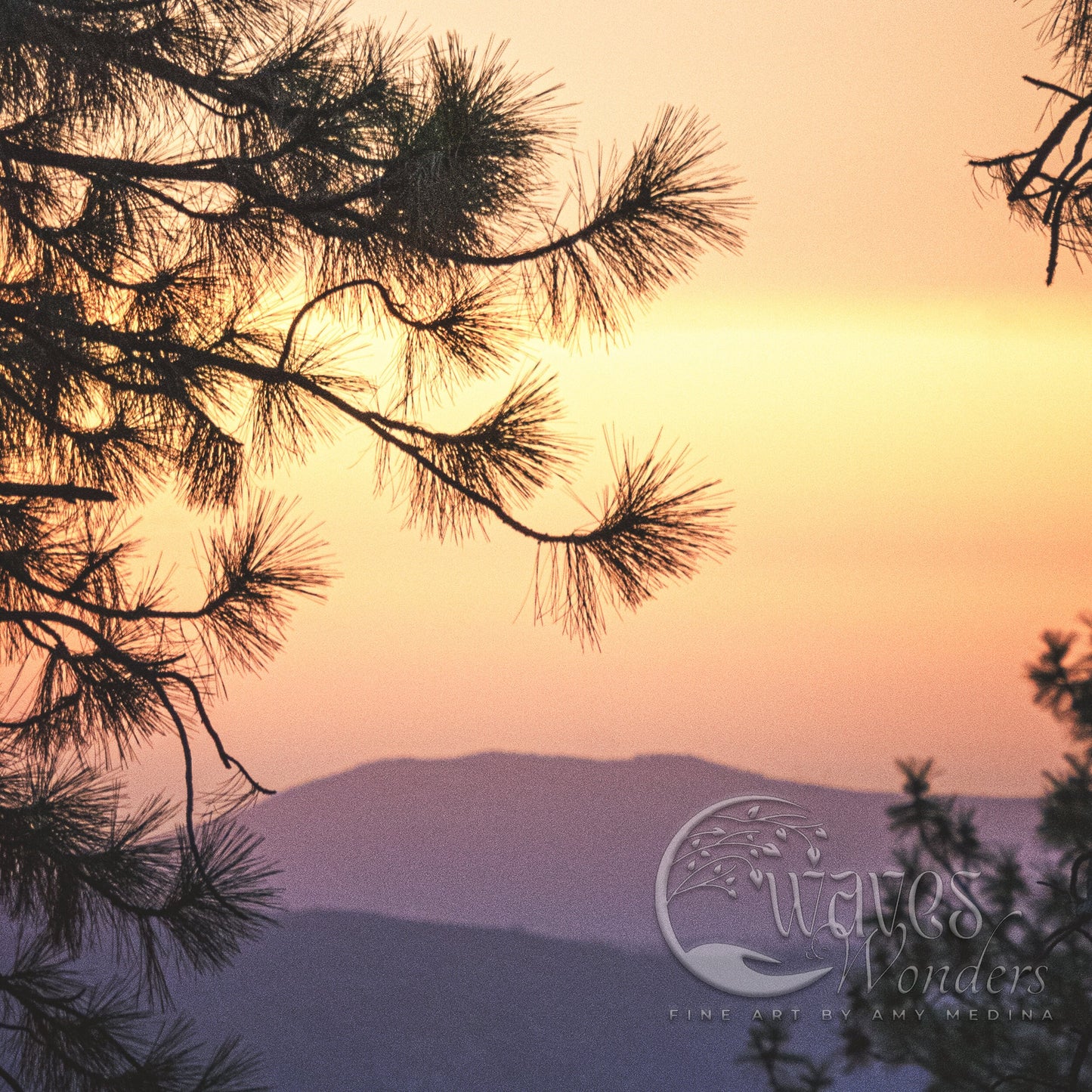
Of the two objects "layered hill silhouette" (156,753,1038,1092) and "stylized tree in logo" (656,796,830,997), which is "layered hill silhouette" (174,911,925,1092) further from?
"stylized tree in logo" (656,796,830,997)

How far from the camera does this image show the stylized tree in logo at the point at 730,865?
6.73 ft

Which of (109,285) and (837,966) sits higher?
(109,285)

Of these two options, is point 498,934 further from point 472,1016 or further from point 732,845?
point 732,845

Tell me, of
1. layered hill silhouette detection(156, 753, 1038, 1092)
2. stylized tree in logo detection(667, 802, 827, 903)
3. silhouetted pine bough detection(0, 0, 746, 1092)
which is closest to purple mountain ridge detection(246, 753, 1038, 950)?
layered hill silhouette detection(156, 753, 1038, 1092)

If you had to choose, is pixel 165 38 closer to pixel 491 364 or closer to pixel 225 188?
pixel 225 188

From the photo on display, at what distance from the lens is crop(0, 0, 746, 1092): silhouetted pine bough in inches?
39.4

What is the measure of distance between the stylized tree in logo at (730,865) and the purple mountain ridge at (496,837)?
0.27 m

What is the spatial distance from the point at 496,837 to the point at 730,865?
0.72 m

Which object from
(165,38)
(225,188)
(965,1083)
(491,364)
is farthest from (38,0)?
(965,1083)

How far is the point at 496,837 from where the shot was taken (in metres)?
2.72

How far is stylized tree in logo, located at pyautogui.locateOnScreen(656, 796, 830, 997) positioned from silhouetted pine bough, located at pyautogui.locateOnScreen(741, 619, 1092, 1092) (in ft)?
3.69

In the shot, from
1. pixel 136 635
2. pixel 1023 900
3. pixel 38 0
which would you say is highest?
pixel 38 0

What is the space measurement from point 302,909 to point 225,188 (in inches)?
82.9

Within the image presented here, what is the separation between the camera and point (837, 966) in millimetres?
2188
